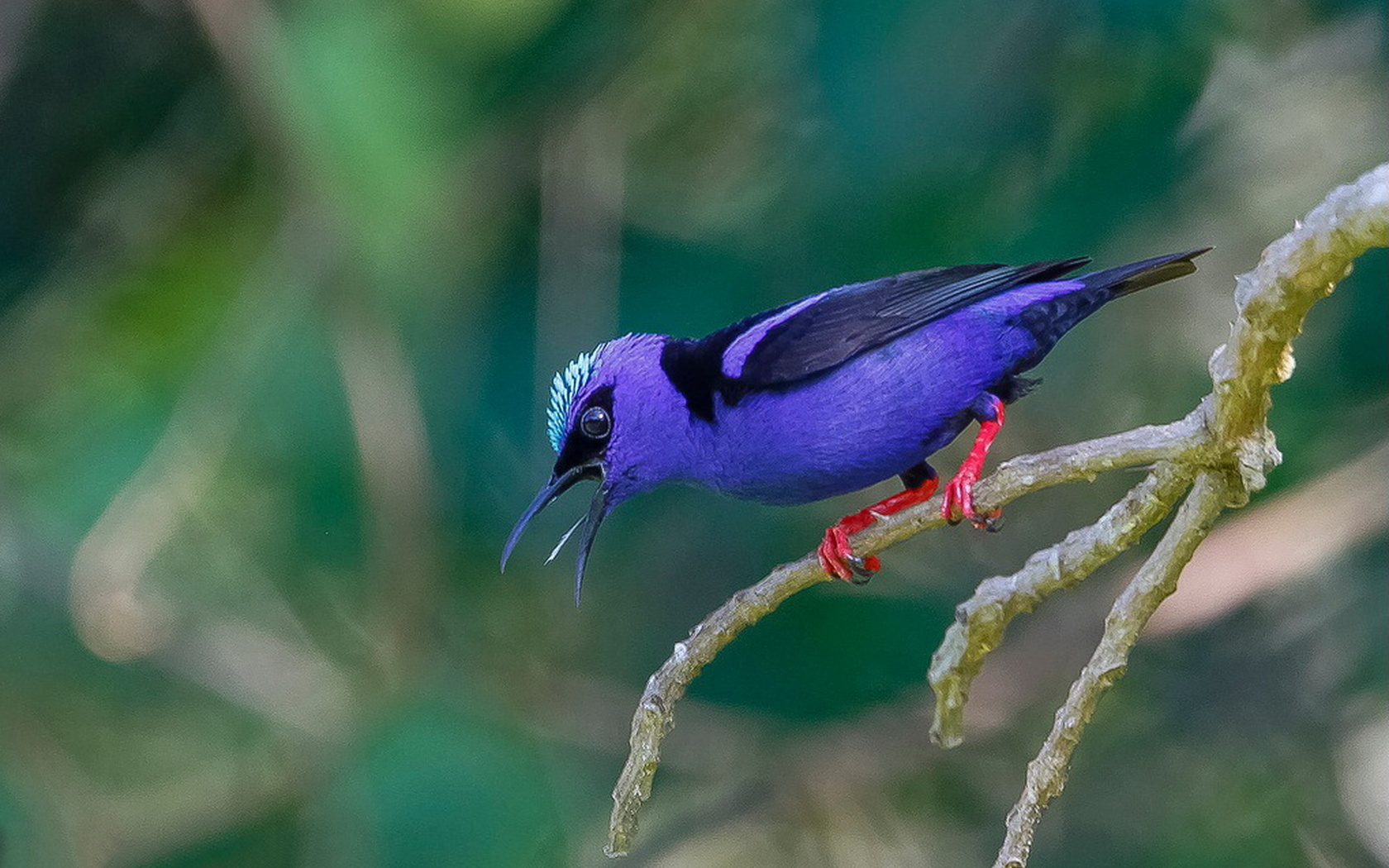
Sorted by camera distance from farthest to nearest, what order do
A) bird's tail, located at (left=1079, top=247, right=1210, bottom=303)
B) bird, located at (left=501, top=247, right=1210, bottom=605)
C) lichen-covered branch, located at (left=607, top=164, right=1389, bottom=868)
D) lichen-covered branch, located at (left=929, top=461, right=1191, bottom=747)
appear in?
bird, located at (left=501, top=247, right=1210, bottom=605), bird's tail, located at (left=1079, top=247, right=1210, bottom=303), lichen-covered branch, located at (left=929, top=461, right=1191, bottom=747), lichen-covered branch, located at (left=607, top=164, right=1389, bottom=868)

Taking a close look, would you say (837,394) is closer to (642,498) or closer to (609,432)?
(609,432)

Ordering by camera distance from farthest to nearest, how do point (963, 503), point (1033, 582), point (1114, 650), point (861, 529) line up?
point (861, 529), point (963, 503), point (1033, 582), point (1114, 650)

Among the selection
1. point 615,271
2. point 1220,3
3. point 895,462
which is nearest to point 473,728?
point 615,271

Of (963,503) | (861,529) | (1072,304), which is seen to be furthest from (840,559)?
(1072,304)

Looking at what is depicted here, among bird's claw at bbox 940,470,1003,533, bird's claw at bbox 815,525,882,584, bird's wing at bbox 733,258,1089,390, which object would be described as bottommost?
bird's claw at bbox 940,470,1003,533

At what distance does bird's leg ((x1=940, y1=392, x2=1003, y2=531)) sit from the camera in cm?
343

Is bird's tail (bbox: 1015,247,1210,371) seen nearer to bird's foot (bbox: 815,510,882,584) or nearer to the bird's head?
bird's foot (bbox: 815,510,882,584)

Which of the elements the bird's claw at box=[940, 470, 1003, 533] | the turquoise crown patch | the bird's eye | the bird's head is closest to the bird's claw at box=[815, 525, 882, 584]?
the bird's claw at box=[940, 470, 1003, 533]

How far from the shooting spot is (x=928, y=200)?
18.8 feet

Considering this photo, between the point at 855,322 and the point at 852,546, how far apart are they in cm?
86

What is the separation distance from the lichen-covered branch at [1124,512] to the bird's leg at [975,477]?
5.4 inches

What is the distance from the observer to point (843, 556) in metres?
3.84

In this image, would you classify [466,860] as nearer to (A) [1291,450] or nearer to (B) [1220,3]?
(A) [1291,450]

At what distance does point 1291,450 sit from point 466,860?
3126 mm
